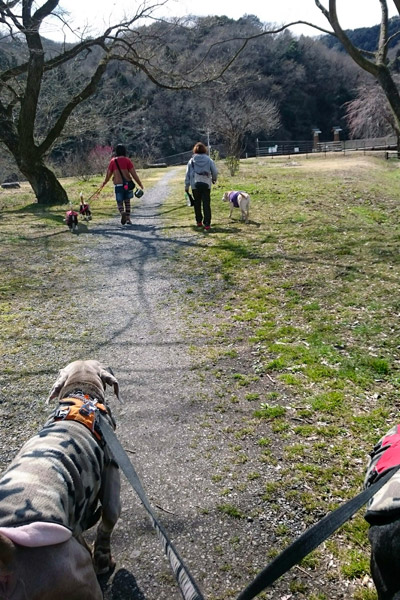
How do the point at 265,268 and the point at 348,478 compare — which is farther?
the point at 265,268

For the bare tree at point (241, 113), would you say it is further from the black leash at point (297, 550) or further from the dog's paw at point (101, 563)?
the black leash at point (297, 550)

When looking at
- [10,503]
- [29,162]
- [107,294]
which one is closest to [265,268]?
[107,294]

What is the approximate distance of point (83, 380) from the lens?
278 centimetres

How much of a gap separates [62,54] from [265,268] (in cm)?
1208

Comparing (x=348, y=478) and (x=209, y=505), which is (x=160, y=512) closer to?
(x=209, y=505)

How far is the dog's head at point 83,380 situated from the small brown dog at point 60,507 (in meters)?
0.04

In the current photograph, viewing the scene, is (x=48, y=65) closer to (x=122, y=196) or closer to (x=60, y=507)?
(x=122, y=196)

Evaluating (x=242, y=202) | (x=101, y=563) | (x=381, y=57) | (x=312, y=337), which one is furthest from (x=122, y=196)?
(x=101, y=563)

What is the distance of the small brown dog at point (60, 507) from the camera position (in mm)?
1498

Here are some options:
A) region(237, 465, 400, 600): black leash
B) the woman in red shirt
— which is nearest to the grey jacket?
the woman in red shirt

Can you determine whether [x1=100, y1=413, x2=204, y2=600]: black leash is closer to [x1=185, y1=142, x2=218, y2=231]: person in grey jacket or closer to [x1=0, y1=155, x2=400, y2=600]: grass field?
[x1=0, y1=155, x2=400, y2=600]: grass field

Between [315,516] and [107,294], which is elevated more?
[107,294]

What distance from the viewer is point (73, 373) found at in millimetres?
2850

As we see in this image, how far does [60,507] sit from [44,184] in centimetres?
1519
